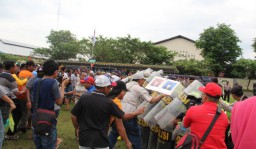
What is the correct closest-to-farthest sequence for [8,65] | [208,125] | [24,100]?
[208,125], [8,65], [24,100]

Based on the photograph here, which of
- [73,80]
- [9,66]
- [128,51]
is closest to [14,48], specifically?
[128,51]

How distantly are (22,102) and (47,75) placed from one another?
10.3 feet

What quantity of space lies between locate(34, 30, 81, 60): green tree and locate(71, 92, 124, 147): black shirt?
38901 millimetres

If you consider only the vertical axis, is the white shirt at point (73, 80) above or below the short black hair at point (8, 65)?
below

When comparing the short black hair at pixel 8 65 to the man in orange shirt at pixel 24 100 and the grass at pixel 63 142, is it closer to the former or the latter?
the man in orange shirt at pixel 24 100

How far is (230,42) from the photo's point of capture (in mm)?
42750

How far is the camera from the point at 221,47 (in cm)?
4244

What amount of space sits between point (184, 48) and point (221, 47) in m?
18.5

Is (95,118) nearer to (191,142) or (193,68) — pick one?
(191,142)

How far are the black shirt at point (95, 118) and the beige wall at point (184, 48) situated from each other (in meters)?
57.0

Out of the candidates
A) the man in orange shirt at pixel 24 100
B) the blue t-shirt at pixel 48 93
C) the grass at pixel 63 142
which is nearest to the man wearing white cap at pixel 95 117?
the blue t-shirt at pixel 48 93

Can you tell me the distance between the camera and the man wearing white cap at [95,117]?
137 inches

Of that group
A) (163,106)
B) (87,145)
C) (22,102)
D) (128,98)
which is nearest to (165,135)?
(163,106)

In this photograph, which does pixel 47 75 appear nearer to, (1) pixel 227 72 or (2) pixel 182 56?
(1) pixel 227 72
